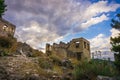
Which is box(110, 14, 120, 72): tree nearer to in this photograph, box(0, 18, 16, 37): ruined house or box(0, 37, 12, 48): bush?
box(0, 37, 12, 48): bush

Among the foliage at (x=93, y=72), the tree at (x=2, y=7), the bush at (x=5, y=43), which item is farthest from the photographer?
the tree at (x=2, y=7)

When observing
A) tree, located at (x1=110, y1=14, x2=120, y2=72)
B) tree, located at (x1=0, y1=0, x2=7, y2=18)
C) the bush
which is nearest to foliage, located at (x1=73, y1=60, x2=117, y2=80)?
tree, located at (x1=110, y1=14, x2=120, y2=72)

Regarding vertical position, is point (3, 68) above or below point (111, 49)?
below

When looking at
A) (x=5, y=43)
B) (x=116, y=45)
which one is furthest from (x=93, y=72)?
(x=5, y=43)

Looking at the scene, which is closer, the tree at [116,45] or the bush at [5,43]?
the tree at [116,45]

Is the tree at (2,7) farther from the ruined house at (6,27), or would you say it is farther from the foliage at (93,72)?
the foliage at (93,72)

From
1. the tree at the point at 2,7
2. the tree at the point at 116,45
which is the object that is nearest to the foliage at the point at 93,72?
the tree at the point at 116,45

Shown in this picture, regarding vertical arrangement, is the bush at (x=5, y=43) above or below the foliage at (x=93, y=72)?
above

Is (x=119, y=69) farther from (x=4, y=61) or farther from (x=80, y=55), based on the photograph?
(x=80, y=55)

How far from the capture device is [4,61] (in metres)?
13.9

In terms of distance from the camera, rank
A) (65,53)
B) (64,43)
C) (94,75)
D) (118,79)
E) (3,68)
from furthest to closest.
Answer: (64,43), (65,53), (3,68), (94,75), (118,79)

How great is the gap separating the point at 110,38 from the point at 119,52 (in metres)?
1.45

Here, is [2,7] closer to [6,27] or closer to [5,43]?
[6,27]

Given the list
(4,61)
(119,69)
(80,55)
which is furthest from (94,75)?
(80,55)
